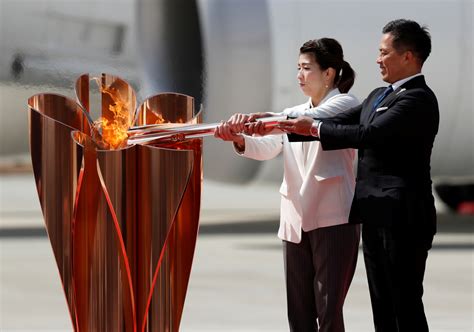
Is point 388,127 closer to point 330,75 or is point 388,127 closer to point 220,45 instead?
point 330,75

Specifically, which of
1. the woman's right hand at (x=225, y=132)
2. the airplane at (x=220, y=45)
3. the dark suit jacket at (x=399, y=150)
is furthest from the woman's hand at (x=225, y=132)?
the airplane at (x=220, y=45)

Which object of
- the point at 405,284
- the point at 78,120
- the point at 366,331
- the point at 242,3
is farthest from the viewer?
the point at 242,3

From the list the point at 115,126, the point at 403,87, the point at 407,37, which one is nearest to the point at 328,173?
the point at 403,87

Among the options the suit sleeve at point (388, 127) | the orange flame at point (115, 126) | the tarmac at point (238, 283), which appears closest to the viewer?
the suit sleeve at point (388, 127)

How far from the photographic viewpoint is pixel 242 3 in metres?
9.42

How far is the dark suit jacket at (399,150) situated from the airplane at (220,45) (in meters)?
5.40

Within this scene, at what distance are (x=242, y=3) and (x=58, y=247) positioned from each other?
5.96m

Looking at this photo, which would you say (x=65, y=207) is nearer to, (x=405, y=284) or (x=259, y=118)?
(x=259, y=118)

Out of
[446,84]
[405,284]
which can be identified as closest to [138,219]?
[405,284]

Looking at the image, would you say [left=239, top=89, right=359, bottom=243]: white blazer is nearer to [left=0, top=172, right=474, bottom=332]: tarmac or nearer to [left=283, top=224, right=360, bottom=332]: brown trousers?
[left=283, top=224, right=360, bottom=332]: brown trousers

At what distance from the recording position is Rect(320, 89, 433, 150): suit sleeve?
Result: 352cm

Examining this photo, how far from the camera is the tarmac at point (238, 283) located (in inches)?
237

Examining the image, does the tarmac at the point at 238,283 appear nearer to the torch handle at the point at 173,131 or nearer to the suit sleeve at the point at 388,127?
the torch handle at the point at 173,131

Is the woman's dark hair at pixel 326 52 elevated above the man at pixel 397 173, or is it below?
above
